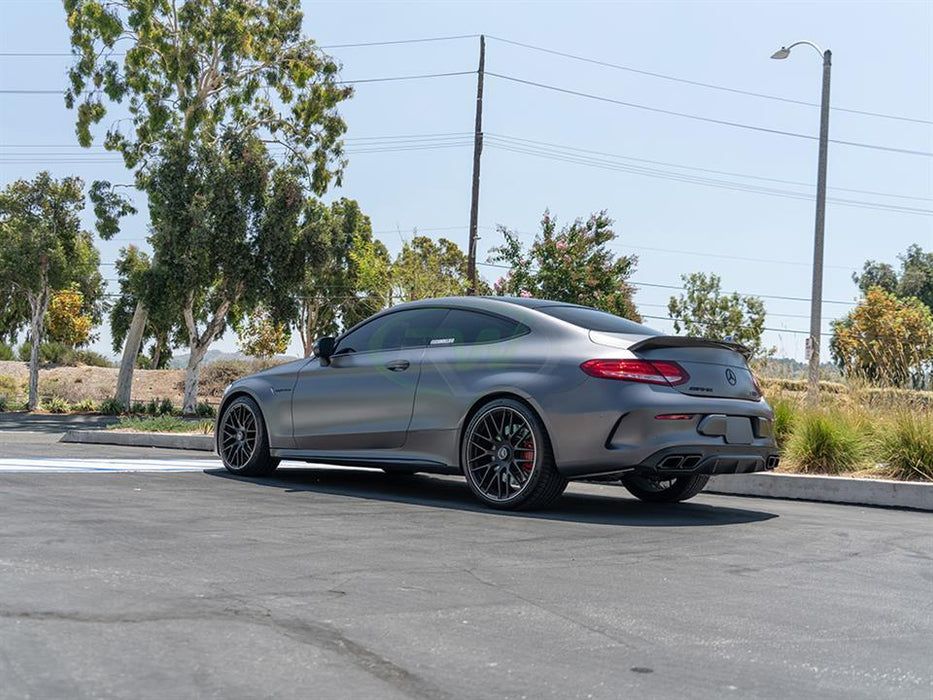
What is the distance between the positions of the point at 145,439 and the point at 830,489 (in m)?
8.95

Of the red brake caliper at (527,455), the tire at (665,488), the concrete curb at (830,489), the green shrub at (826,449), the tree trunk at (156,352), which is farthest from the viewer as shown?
the tree trunk at (156,352)

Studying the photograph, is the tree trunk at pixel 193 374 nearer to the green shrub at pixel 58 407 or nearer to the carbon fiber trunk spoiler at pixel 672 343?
the green shrub at pixel 58 407

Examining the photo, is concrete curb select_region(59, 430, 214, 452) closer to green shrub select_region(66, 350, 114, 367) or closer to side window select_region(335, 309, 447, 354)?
side window select_region(335, 309, 447, 354)

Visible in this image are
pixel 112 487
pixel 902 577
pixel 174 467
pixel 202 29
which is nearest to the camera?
pixel 902 577

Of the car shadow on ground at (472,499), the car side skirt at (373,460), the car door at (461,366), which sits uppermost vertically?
the car door at (461,366)

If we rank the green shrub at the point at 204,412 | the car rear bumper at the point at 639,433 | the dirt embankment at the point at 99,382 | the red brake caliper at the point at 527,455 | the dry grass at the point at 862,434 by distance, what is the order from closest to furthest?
the car rear bumper at the point at 639,433
the red brake caliper at the point at 527,455
the dry grass at the point at 862,434
the green shrub at the point at 204,412
the dirt embankment at the point at 99,382

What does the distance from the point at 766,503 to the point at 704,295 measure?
58.3m

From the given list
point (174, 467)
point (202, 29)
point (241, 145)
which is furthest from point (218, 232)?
point (174, 467)

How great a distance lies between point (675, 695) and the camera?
10.6 ft

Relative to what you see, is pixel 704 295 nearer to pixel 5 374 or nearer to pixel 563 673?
pixel 5 374

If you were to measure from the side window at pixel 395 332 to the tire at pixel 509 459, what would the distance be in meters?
1.08

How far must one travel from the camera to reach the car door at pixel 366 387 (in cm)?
816

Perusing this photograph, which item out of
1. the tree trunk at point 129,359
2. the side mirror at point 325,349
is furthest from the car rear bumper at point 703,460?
the tree trunk at point 129,359

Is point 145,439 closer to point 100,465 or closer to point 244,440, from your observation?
point 100,465
